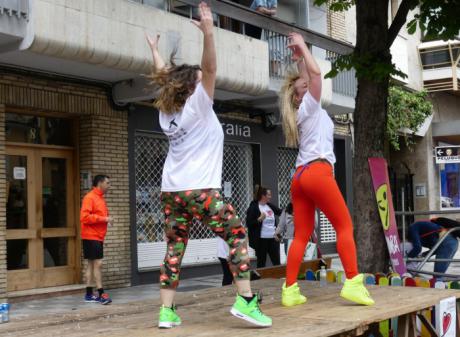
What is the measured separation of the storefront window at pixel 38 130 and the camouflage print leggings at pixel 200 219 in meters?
7.43

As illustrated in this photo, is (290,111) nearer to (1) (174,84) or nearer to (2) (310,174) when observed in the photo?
(2) (310,174)

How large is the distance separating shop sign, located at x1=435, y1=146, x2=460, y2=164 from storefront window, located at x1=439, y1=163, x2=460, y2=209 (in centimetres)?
989

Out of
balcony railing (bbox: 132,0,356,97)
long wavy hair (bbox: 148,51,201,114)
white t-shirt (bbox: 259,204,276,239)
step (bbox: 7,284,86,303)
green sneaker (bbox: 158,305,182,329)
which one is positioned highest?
balcony railing (bbox: 132,0,356,97)

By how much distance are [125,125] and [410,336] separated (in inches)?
326

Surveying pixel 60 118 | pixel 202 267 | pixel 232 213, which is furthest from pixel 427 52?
pixel 232 213

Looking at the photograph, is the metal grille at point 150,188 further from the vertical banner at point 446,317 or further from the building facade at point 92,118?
the vertical banner at point 446,317

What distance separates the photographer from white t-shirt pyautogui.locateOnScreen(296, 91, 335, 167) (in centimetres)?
537

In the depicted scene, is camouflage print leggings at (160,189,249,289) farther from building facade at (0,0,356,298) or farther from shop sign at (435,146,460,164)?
shop sign at (435,146,460,164)

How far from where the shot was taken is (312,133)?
5.43 metres

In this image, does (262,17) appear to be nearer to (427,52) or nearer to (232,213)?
(232,213)

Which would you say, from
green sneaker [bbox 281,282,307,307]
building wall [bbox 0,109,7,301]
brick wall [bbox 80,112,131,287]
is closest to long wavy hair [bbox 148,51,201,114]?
green sneaker [bbox 281,282,307,307]

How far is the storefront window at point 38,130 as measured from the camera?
11.3 metres

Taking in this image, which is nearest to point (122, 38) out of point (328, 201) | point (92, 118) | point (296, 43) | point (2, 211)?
point (92, 118)

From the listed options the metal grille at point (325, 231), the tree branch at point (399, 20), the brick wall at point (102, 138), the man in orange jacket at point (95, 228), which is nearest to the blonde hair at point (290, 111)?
the tree branch at point (399, 20)
